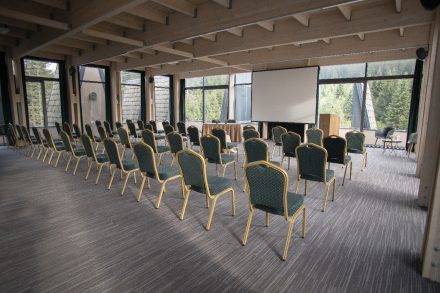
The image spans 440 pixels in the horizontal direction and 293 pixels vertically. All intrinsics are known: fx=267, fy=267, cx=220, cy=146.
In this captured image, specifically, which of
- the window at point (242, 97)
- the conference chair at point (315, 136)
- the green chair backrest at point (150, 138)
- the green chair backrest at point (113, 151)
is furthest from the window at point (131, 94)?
the conference chair at point (315, 136)

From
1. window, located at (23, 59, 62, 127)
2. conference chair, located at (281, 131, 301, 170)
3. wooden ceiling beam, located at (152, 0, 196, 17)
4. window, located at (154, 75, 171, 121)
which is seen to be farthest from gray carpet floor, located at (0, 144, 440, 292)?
window, located at (154, 75, 171, 121)

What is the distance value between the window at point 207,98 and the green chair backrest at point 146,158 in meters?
9.87

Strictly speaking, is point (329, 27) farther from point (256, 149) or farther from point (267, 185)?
point (267, 185)

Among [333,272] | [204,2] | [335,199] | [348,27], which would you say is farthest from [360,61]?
[333,272]

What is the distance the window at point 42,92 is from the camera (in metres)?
10.4

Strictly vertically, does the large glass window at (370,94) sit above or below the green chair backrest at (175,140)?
above

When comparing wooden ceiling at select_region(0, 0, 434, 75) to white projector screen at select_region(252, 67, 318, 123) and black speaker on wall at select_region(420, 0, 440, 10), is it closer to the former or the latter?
black speaker on wall at select_region(420, 0, 440, 10)

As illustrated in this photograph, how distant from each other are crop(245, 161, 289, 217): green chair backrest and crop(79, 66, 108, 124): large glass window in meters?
11.4

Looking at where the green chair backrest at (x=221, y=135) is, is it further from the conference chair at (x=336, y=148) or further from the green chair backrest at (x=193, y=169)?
the green chair backrest at (x=193, y=169)

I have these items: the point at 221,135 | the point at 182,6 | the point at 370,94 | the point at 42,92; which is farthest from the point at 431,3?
the point at 42,92

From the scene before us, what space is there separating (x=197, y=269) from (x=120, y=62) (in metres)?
11.6

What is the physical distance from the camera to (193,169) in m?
3.20

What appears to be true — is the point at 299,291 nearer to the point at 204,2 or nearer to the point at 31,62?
the point at 204,2

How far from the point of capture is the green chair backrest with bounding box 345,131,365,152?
593 cm
